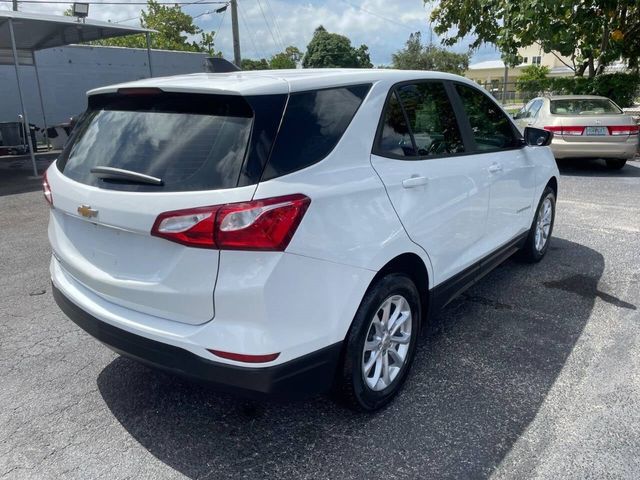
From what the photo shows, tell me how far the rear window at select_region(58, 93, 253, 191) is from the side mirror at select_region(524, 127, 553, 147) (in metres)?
3.04

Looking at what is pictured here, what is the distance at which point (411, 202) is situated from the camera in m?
2.79

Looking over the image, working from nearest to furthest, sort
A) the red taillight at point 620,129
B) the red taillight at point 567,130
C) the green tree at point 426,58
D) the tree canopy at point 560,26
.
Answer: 1. the red taillight at point 620,129
2. the red taillight at point 567,130
3. the tree canopy at point 560,26
4. the green tree at point 426,58

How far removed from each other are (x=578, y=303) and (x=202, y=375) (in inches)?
129

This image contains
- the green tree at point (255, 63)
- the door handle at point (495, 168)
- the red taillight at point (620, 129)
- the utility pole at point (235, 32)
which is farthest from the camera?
the green tree at point (255, 63)

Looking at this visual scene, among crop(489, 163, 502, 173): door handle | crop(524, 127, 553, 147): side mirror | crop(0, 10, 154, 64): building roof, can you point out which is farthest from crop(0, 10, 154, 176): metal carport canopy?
crop(489, 163, 502, 173): door handle

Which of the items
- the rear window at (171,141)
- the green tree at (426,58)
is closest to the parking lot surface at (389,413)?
the rear window at (171,141)

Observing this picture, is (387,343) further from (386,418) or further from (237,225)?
(237,225)

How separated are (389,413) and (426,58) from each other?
71.4m

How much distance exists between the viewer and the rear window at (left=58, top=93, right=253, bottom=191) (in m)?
2.15

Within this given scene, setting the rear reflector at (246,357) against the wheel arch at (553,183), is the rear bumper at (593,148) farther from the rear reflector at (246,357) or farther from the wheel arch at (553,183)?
the rear reflector at (246,357)

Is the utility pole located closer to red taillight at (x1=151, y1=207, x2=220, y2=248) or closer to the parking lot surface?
the parking lot surface

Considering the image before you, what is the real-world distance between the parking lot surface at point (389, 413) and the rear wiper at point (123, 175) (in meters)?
0.92

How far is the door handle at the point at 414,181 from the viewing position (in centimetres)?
276

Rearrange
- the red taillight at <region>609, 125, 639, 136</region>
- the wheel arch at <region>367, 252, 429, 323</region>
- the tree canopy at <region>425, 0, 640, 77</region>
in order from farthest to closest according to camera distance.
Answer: the tree canopy at <region>425, 0, 640, 77</region> < the red taillight at <region>609, 125, 639, 136</region> < the wheel arch at <region>367, 252, 429, 323</region>
